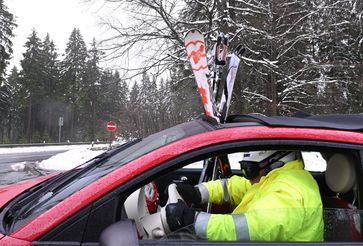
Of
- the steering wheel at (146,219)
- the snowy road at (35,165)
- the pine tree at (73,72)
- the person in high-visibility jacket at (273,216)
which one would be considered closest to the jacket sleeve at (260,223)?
the person in high-visibility jacket at (273,216)

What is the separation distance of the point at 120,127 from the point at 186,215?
804 inches

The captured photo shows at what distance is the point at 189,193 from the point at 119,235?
1366 millimetres

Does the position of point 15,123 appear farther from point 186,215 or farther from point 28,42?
point 186,215

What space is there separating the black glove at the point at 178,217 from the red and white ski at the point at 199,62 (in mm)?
1982

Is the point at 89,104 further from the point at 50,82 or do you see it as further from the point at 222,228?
the point at 222,228

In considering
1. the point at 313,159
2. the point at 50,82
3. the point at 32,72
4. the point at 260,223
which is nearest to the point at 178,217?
the point at 260,223

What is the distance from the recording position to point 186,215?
183 cm

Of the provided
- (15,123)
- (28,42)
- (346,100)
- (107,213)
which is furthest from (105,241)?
(15,123)

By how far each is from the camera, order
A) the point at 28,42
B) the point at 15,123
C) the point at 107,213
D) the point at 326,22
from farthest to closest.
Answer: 1. the point at 15,123
2. the point at 28,42
3. the point at 326,22
4. the point at 107,213

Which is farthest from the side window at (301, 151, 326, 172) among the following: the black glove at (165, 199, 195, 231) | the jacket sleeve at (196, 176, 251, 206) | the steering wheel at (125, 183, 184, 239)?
the steering wheel at (125, 183, 184, 239)

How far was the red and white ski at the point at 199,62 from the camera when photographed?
394 cm

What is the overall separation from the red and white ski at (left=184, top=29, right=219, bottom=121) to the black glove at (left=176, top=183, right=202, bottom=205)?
108 centimetres

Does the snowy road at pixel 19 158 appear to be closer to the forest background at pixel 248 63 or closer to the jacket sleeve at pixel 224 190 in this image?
the forest background at pixel 248 63

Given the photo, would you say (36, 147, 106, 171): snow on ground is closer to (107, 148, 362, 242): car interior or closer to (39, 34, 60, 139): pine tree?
(107, 148, 362, 242): car interior
